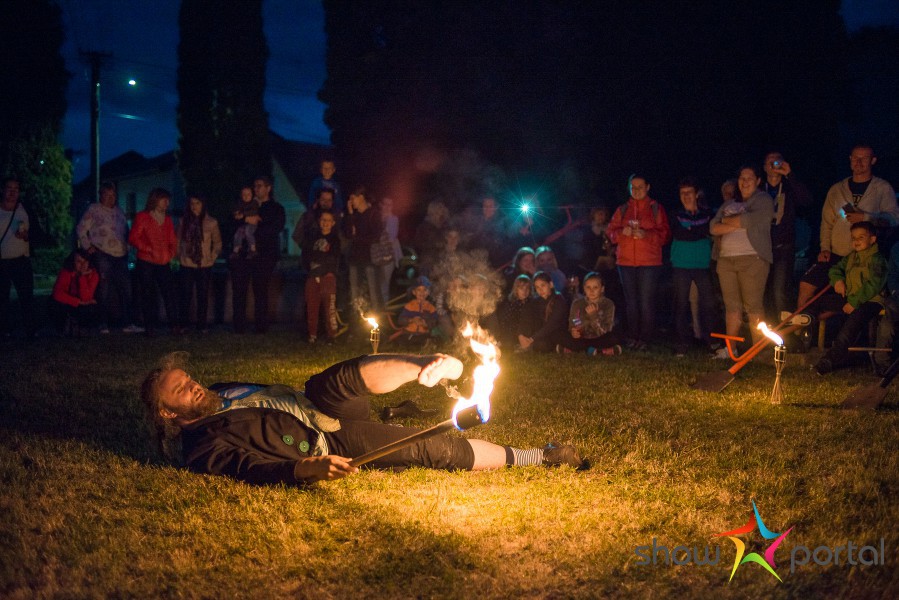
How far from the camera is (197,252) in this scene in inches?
444

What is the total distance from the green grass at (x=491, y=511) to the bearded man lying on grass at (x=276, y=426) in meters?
0.16

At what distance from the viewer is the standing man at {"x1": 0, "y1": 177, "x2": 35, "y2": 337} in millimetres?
10312

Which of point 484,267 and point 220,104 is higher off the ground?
point 220,104

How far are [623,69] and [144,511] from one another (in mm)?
12404

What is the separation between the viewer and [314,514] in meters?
3.85

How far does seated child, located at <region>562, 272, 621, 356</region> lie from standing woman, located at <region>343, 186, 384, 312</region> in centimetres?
287

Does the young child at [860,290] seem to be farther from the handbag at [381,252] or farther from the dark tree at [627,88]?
the dark tree at [627,88]

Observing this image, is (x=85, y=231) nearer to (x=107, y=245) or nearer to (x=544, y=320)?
(x=107, y=245)

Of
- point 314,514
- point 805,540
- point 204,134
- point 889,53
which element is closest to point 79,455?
point 314,514

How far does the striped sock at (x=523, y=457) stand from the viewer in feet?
15.2

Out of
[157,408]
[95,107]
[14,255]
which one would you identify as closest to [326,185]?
[14,255]

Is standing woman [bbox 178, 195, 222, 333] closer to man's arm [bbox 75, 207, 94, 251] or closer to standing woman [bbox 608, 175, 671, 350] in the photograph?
man's arm [bbox 75, 207, 94, 251]

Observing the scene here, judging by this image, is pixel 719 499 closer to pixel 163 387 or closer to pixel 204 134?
pixel 163 387

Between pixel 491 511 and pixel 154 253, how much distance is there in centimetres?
858
